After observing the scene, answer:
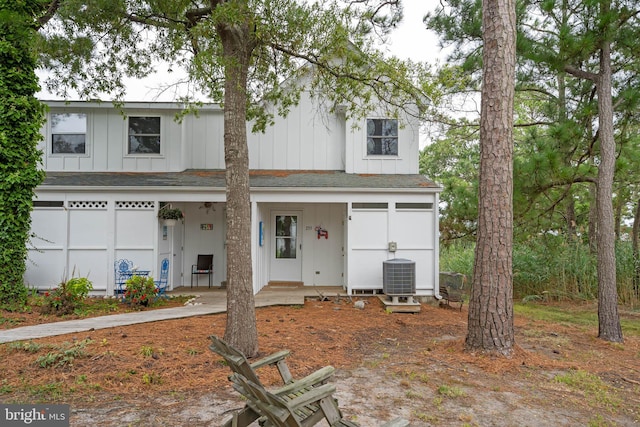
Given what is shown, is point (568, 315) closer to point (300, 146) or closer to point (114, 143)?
point (300, 146)

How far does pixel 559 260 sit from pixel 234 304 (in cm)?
996

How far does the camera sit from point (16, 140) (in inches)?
313

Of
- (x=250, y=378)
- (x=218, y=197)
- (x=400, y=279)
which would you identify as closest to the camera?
(x=250, y=378)

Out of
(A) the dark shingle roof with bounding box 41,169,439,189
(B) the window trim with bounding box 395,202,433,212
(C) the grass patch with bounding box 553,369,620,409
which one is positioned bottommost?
(C) the grass patch with bounding box 553,369,620,409

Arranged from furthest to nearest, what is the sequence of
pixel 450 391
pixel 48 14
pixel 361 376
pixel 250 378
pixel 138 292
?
pixel 138 292 → pixel 48 14 → pixel 361 376 → pixel 450 391 → pixel 250 378

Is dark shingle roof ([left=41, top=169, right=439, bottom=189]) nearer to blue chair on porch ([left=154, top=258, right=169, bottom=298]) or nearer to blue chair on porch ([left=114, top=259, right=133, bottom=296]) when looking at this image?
blue chair on porch ([left=114, top=259, right=133, bottom=296])

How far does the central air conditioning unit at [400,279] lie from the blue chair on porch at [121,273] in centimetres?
627

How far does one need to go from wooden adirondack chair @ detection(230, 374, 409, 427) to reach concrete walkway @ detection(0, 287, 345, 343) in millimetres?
4844

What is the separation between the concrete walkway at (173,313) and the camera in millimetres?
6102

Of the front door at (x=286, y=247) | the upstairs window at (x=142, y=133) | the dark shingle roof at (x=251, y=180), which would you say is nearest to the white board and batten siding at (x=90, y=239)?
the dark shingle roof at (x=251, y=180)

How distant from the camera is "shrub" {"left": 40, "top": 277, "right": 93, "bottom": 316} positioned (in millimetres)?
7523

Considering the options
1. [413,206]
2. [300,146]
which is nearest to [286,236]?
[300,146]

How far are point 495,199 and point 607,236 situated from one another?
2921mm

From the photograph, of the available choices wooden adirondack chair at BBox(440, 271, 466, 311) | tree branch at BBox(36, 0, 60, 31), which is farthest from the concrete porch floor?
tree branch at BBox(36, 0, 60, 31)
